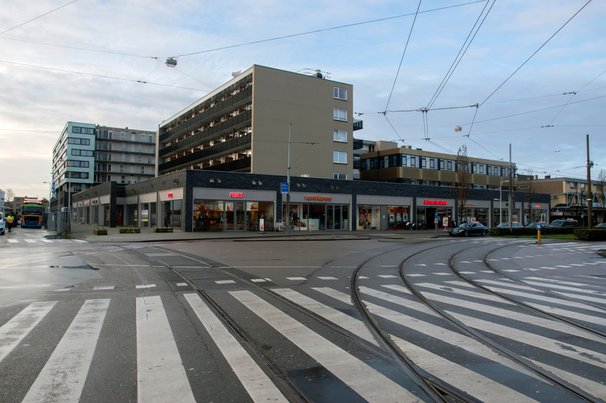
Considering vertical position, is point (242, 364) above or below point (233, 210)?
below

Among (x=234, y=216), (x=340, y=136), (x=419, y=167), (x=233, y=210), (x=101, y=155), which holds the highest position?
(x=101, y=155)

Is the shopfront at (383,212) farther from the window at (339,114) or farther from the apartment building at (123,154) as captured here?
the apartment building at (123,154)

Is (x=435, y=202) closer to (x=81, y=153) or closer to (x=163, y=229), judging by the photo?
(x=163, y=229)

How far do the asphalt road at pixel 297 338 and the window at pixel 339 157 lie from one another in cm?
4333

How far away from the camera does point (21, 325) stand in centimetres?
684

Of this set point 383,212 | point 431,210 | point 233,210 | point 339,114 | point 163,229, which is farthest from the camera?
point 339,114

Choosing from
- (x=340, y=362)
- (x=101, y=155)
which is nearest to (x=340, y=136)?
(x=340, y=362)

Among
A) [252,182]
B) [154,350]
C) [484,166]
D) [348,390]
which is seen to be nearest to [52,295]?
[154,350]

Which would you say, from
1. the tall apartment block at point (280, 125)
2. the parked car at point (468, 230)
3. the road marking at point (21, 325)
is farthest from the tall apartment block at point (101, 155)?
the road marking at point (21, 325)

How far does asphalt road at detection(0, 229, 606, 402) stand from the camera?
444cm

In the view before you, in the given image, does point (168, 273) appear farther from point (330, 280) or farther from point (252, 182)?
point (252, 182)

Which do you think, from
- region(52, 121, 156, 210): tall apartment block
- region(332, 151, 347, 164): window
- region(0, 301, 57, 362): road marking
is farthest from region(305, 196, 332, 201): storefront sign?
region(52, 121, 156, 210): tall apartment block

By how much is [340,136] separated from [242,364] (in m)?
52.4

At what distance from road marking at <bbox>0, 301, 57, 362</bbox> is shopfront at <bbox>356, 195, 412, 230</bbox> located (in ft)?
135
